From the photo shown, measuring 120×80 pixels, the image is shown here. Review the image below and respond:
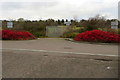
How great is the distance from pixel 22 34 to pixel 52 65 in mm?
11270

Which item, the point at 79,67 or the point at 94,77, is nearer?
the point at 94,77

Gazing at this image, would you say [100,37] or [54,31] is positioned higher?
[54,31]

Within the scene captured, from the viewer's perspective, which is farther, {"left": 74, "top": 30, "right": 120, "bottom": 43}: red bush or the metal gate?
the metal gate

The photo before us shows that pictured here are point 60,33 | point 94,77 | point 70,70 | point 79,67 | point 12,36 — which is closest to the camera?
point 94,77

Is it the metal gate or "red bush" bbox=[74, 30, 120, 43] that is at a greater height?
the metal gate

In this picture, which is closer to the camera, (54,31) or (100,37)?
(100,37)

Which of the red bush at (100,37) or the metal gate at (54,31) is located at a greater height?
the metal gate at (54,31)

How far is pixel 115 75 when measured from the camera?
3.94 m

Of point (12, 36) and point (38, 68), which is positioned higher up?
point (12, 36)

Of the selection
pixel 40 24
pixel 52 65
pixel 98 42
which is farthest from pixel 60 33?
pixel 52 65

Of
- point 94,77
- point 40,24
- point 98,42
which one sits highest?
point 40,24

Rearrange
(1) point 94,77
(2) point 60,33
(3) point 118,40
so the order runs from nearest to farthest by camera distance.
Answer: (1) point 94,77 < (3) point 118,40 < (2) point 60,33

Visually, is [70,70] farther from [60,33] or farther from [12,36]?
[60,33]

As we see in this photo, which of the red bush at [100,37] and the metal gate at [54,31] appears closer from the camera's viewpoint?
the red bush at [100,37]
